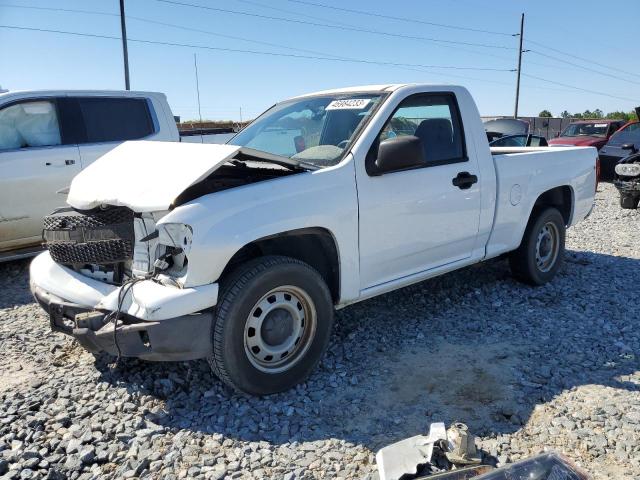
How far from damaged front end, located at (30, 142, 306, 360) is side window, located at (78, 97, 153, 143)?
3.06 meters

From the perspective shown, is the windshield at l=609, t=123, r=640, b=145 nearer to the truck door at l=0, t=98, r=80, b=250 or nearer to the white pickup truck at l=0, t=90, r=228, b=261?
the white pickup truck at l=0, t=90, r=228, b=261

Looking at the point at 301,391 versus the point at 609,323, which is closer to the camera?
the point at 301,391

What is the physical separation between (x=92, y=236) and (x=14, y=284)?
305 centimetres

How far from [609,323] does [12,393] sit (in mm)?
4490

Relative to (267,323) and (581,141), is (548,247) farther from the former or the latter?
Answer: (581,141)

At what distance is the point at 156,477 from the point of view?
8.44 feet

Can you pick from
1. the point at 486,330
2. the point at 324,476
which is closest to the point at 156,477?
the point at 324,476

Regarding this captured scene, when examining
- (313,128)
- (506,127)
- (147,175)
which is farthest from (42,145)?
(506,127)

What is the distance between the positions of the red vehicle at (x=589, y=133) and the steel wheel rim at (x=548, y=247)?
1116 cm

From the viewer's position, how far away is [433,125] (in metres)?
4.23

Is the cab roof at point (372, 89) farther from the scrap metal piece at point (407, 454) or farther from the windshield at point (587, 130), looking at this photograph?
the windshield at point (587, 130)

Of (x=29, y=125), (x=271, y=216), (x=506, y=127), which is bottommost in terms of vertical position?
(x=271, y=216)

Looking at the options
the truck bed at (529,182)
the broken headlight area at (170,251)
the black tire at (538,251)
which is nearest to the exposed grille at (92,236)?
the broken headlight area at (170,251)

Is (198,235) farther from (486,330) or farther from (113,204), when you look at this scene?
(486,330)
